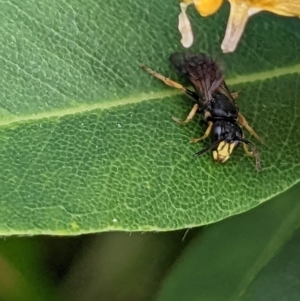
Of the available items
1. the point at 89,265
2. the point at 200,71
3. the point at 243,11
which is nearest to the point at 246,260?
the point at 89,265

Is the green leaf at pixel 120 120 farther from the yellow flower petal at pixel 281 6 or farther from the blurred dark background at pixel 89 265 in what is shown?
the blurred dark background at pixel 89 265

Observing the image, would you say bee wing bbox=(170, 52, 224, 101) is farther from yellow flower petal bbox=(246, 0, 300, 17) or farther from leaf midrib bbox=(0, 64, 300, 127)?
yellow flower petal bbox=(246, 0, 300, 17)

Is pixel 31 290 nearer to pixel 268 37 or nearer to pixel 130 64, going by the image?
pixel 130 64

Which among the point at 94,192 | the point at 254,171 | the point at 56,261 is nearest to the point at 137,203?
the point at 94,192

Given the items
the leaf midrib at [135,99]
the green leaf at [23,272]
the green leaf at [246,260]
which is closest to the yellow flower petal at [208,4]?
the leaf midrib at [135,99]


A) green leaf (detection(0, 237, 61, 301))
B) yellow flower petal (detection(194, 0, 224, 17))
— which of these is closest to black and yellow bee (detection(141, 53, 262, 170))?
yellow flower petal (detection(194, 0, 224, 17))

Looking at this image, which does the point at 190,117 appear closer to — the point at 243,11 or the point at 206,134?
the point at 206,134
